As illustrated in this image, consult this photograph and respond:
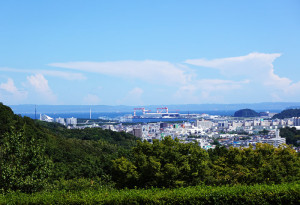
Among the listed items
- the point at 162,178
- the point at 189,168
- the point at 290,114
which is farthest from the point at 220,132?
the point at 162,178

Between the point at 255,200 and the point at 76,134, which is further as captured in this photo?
the point at 76,134

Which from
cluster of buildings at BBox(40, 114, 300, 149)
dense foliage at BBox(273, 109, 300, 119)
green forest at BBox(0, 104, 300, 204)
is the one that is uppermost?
green forest at BBox(0, 104, 300, 204)

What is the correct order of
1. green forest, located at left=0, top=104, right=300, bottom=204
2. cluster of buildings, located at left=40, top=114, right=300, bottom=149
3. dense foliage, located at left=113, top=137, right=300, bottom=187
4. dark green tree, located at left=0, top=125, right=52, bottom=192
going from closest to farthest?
green forest, located at left=0, top=104, right=300, bottom=204 < dark green tree, located at left=0, top=125, right=52, bottom=192 < dense foliage, located at left=113, top=137, right=300, bottom=187 < cluster of buildings, located at left=40, top=114, right=300, bottom=149

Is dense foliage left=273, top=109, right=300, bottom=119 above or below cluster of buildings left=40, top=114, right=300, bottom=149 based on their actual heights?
above

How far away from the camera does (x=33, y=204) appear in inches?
250

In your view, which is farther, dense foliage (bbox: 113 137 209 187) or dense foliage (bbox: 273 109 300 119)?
dense foliage (bbox: 273 109 300 119)

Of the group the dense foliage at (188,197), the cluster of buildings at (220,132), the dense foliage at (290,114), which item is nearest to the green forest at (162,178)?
the dense foliage at (188,197)

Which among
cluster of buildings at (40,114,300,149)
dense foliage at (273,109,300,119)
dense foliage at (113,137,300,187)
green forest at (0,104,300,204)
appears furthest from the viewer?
dense foliage at (273,109,300,119)

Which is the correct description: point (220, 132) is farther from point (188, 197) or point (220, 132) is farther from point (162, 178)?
point (188, 197)

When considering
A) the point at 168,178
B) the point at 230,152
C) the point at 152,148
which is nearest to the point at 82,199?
the point at 168,178

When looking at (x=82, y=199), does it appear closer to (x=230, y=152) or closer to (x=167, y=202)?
(x=167, y=202)

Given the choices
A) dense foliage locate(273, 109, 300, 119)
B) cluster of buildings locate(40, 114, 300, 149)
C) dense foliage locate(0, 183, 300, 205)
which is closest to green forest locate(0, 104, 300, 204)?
dense foliage locate(0, 183, 300, 205)

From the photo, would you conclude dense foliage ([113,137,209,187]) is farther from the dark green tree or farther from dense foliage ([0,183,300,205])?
dense foliage ([0,183,300,205])

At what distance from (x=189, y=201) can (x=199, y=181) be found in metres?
3.65
